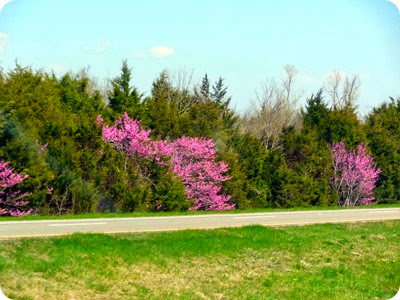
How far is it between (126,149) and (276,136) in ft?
36.6

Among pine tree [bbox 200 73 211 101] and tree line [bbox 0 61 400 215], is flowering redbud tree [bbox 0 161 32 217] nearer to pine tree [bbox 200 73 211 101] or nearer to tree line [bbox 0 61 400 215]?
tree line [bbox 0 61 400 215]

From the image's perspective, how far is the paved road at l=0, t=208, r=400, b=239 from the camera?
11453mm

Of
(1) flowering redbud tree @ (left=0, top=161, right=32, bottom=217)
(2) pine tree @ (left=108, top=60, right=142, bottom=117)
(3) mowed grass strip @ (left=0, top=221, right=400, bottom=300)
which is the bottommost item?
(3) mowed grass strip @ (left=0, top=221, right=400, bottom=300)

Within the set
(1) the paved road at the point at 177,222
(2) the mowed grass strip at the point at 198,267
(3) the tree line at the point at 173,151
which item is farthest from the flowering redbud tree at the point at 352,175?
(2) the mowed grass strip at the point at 198,267

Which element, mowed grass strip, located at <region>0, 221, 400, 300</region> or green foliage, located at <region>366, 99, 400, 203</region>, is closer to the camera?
mowed grass strip, located at <region>0, 221, 400, 300</region>

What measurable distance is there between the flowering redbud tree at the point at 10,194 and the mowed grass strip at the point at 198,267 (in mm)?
8192

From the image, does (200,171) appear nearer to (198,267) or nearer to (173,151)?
(173,151)

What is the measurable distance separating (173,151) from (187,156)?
67cm

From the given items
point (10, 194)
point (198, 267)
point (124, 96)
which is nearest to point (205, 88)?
point (124, 96)

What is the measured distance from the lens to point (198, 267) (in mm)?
8719

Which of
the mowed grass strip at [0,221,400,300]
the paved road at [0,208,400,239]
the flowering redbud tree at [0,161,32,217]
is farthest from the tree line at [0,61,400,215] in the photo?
the mowed grass strip at [0,221,400,300]

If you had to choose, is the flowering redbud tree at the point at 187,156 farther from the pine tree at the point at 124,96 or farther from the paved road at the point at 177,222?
the paved road at the point at 177,222

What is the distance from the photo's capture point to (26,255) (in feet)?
26.4

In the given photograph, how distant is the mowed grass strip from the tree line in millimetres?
8520
